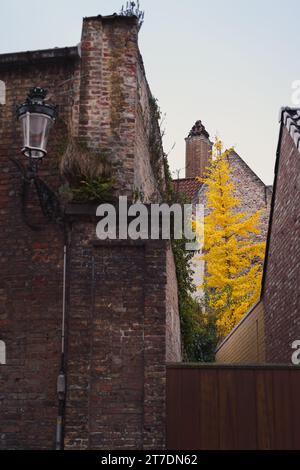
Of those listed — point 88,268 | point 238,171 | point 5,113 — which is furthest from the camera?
point 238,171

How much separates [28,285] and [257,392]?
134 inches

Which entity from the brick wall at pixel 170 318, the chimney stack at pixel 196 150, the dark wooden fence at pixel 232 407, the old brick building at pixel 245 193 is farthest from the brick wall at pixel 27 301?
the chimney stack at pixel 196 150

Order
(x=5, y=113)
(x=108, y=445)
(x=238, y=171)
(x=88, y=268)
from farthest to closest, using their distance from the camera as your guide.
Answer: (x=238, y=171), (x=5, y=113), (x=88, y=268), (x=108, y=445)

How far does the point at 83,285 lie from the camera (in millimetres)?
8438

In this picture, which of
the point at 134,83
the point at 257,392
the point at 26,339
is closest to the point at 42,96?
the point at 134,83

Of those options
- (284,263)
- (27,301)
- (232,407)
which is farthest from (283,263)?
(27,301)

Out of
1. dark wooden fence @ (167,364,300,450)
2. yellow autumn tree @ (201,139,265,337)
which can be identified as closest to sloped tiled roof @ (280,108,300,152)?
dark wooden fence @ (167,364,300,450)

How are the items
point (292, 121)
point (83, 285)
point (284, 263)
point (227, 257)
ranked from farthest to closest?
1. point (227, 257)
2. point (284, 263)
3. point (292, 121)
4. point (83, 285)

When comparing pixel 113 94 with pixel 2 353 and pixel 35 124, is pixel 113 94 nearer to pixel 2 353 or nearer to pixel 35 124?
pixel 35 124

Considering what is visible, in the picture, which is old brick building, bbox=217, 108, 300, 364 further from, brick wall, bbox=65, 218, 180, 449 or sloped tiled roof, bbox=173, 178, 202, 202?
sloped tiled roof, bbox=173, 178, 202, 202

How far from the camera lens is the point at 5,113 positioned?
938cm

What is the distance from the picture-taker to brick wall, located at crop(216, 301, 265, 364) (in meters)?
14.8

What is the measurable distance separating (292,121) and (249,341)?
23.3ft

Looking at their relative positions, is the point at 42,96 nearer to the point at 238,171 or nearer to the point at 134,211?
the point at 134,211
